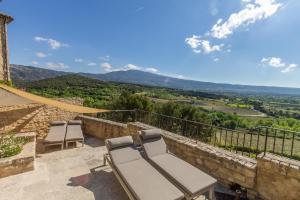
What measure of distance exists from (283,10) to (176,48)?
2387cm

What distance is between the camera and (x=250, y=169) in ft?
11.6

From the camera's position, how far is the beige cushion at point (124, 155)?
4.14m

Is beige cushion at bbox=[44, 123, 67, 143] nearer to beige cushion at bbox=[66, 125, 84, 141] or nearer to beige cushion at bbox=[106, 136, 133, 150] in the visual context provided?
beige cushion at bbox=[66, 125, 84, 141]

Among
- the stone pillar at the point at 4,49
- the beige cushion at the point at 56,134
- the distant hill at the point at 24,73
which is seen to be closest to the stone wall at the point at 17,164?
the beige cushion at the point at 56,134

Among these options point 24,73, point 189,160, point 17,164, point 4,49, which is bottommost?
point 17,164

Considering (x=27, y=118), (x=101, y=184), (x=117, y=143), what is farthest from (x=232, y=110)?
(x=101, y=184)

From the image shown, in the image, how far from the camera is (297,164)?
3.15 m

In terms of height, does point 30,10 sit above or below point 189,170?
above

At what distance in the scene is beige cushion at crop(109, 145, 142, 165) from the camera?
414cm

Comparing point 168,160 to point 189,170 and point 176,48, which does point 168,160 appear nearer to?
point 189,170

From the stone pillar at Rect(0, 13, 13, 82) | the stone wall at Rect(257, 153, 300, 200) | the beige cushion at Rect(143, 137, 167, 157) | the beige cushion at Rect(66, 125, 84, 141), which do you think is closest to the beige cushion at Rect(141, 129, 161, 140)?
the beige cushion at Rect(143, 137, 167, 157)

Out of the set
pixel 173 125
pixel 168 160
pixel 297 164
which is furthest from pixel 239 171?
pixel 173 125

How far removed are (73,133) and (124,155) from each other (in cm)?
373

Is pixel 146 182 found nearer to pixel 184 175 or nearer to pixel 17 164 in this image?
pixel 184 175
